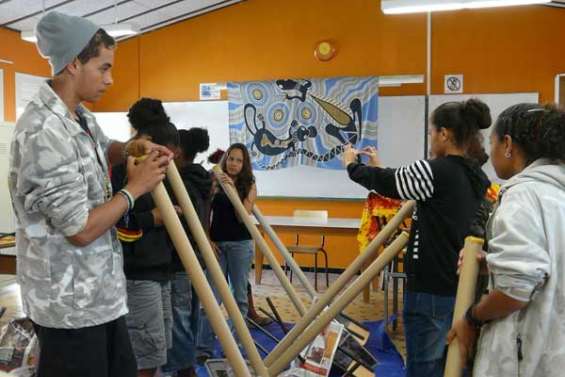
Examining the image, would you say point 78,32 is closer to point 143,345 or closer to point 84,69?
point 84,69

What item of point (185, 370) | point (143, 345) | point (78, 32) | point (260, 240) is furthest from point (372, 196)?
point (78, 32)

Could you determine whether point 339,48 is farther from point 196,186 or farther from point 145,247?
point 145,247

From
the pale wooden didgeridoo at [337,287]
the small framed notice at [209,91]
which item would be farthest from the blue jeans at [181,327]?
the small framed notice at [209,91]

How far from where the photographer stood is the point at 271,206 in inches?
274

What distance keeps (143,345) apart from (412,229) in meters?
1.16

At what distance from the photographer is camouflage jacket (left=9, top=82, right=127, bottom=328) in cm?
122

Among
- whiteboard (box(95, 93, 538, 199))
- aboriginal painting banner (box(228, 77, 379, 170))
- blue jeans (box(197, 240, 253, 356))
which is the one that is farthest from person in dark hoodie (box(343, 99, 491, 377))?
whiteboard (box(95, 93, 538, 199))

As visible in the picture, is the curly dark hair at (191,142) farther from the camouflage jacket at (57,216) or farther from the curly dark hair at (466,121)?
the camouflage jacket at (57,216)

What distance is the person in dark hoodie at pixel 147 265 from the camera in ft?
6.89

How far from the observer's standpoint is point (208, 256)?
1767 millimetres

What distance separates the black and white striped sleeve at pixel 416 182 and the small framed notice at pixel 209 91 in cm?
535

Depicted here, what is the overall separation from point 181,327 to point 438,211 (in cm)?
138

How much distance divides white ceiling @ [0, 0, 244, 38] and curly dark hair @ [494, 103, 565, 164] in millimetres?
5567

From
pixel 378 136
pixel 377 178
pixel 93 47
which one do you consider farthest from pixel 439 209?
pixel 378 136
